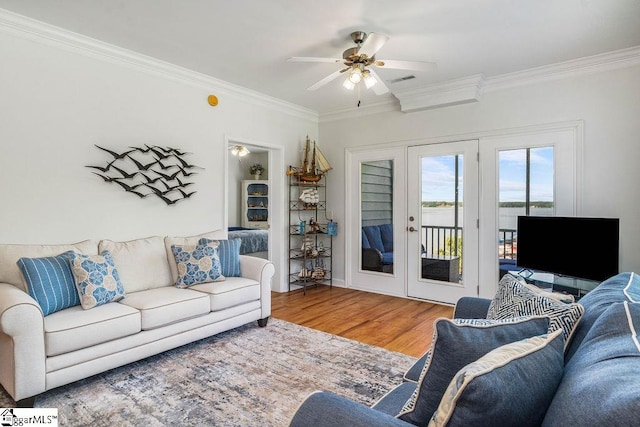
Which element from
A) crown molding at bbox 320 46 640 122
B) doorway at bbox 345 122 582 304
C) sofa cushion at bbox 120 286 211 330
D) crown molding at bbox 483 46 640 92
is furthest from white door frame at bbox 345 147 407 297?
sofa cushion at bbox 120 286 211 330

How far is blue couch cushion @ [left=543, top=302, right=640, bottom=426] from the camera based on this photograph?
0.68 m

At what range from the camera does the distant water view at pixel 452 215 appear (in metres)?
3.87

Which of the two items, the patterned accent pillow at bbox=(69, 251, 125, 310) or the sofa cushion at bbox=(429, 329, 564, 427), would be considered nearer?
the sofa cushion at bbox=(429, 329, 564, 427)

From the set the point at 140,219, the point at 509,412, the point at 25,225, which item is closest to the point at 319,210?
the point at 140,219

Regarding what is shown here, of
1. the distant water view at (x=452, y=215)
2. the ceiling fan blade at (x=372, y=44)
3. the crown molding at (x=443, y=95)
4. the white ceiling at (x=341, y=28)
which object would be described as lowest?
the distant water view at (x=452, y=215)

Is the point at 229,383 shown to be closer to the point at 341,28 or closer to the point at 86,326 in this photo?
the point at 86,326

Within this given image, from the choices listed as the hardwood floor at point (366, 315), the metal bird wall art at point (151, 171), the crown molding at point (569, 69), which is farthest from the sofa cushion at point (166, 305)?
the crown molding at point (569, 69)

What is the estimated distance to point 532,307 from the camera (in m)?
1.38

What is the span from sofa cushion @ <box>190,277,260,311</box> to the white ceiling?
215 centimetres

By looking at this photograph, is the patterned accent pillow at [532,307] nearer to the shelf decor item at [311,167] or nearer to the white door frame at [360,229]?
the white door frame at [360,229]

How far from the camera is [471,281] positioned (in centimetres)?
434

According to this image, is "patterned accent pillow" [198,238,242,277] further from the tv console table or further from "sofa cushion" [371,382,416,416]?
the tv console table

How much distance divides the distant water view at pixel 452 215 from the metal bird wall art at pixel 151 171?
2835mm

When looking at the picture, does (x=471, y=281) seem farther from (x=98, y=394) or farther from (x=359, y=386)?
(x=98, y=394)
